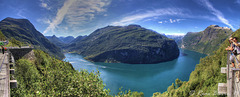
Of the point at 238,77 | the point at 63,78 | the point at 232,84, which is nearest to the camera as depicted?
the point at 238,77

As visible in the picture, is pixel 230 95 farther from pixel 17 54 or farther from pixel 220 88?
pixel 17 54

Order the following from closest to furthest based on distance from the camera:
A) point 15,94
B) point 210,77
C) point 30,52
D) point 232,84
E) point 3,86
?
point 232,84
point 3,86
point 15,94
point 30,52
point 210,77

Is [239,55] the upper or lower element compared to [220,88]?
upper

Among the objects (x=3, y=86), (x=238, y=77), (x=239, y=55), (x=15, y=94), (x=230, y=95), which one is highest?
(x=239, y=55)

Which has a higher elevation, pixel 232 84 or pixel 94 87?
pixel 232 84

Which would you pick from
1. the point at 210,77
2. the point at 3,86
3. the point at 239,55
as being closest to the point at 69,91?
the point at 3,86

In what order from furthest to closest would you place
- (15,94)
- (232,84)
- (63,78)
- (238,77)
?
(15,94), (63,78), (232,84), (238,77)

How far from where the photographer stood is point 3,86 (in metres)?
8.01

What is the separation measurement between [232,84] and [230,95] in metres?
0.52

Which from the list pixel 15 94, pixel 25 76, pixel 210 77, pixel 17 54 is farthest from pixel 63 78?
pixel 210 77

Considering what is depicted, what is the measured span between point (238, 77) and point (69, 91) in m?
10.8

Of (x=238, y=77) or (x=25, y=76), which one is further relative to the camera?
(x=25, y=76)

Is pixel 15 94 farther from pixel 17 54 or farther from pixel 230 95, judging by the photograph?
pixel 17 54

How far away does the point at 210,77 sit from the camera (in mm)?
47844
